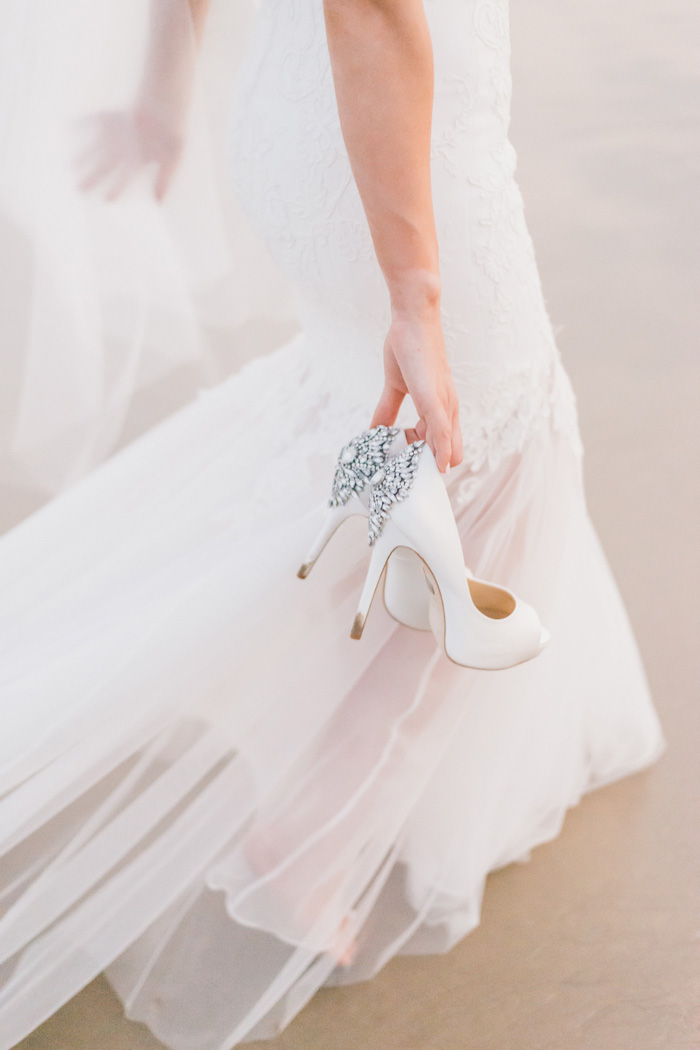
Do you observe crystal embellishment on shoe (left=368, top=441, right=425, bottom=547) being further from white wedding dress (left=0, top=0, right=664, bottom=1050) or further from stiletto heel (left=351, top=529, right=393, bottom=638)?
white wedding dress (left=0, top=0, right=664, bottom=1050)

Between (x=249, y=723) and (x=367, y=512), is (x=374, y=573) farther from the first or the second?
(x=249, y=723)

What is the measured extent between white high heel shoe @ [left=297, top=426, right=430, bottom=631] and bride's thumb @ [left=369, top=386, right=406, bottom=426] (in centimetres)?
1

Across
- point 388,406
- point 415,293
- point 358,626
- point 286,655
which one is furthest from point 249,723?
point 415,293

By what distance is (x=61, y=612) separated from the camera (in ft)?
3.11

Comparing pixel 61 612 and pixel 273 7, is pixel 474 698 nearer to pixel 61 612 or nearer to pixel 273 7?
pixel 61 612

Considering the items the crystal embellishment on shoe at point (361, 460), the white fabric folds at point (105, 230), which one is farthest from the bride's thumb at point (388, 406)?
the white fabric folds at point (105, 230)

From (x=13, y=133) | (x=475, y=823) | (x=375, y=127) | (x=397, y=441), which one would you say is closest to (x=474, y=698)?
(x=475, y=823)

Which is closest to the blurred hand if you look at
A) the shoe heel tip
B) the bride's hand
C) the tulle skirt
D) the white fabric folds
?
the white fabric folds

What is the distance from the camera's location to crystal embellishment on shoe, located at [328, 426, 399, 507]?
797mm

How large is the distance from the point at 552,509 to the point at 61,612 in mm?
561

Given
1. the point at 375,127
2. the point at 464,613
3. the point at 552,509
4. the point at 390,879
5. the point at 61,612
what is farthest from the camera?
the point at 390,879

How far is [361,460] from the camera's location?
804mm

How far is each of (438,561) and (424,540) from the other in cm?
2

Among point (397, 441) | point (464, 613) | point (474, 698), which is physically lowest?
point (474, 698)
